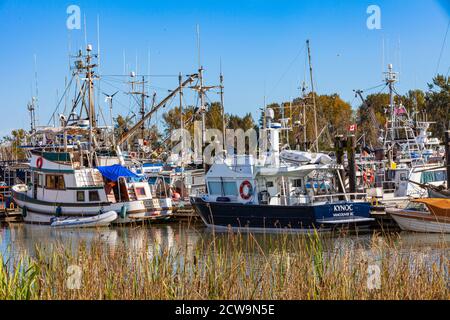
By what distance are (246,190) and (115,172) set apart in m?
8.38

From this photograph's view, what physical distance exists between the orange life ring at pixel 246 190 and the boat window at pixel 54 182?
10.4 metres

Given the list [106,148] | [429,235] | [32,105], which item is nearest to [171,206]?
[106,148]

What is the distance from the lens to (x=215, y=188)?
29.6 m

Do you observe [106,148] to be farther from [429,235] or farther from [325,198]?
[429,235]

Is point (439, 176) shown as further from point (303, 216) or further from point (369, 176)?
point (303, 216)

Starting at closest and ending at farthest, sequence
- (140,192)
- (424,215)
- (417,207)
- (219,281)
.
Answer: (219,281) → (424,215) → (417,207) → (140,192)

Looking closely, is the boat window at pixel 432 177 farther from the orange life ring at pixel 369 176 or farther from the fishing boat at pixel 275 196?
the fishing boat at pixel 275 196

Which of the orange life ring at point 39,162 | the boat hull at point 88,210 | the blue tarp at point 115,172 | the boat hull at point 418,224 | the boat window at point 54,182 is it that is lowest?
the boat hull at point 418,224

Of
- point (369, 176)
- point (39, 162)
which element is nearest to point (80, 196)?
point (39, 162)

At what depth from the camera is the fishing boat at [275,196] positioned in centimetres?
2597

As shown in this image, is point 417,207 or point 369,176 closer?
point 417,207

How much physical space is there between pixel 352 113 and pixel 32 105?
2925cm

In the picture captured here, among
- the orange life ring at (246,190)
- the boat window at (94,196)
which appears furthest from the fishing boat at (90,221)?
the orange life ring at (246,190)

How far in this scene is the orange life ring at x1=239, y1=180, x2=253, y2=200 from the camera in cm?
2811
